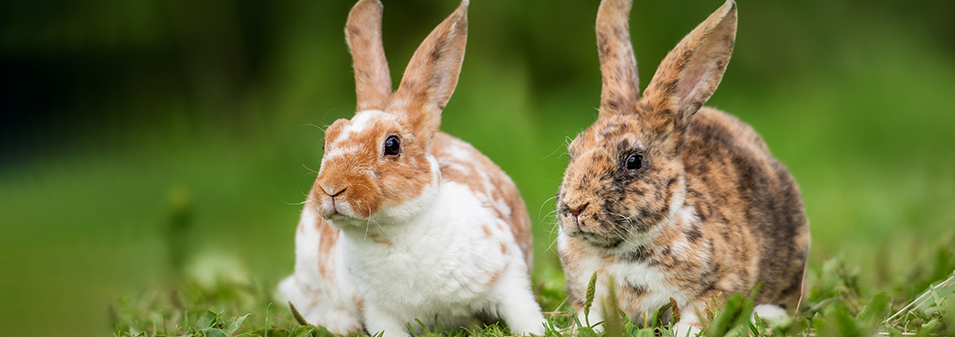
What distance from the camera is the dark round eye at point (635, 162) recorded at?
3.20 m

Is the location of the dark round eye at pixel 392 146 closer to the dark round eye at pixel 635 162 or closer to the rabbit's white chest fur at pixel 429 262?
the rabbit's white chest fur at pixel 429 262

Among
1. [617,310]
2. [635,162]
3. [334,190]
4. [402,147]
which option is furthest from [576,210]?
[334,190]

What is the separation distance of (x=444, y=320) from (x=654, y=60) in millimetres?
2989

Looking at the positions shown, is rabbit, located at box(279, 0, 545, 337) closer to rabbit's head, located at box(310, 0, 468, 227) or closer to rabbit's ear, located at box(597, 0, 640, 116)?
rabbit's head, located at box(310, 0, 468, 227)

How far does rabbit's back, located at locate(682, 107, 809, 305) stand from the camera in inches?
131

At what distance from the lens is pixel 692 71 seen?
3287 millimetres

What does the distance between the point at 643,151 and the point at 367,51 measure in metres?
1.28

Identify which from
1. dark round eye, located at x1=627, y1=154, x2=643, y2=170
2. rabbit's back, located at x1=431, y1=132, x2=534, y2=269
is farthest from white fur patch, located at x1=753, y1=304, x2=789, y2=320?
rabbit's back, located at x1=431, y1=132, x2=534, y2=269

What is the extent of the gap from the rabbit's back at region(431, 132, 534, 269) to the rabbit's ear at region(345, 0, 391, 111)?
384mm

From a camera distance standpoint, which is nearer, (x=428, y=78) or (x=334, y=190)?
(x=334, y=190)

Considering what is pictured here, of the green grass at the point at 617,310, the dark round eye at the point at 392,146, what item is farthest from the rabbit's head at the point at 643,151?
the dark round eye at the point at 392,146

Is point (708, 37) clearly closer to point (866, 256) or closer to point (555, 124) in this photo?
point (866, 256)

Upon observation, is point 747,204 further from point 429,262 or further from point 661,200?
point 429,262

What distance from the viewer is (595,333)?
307cm
